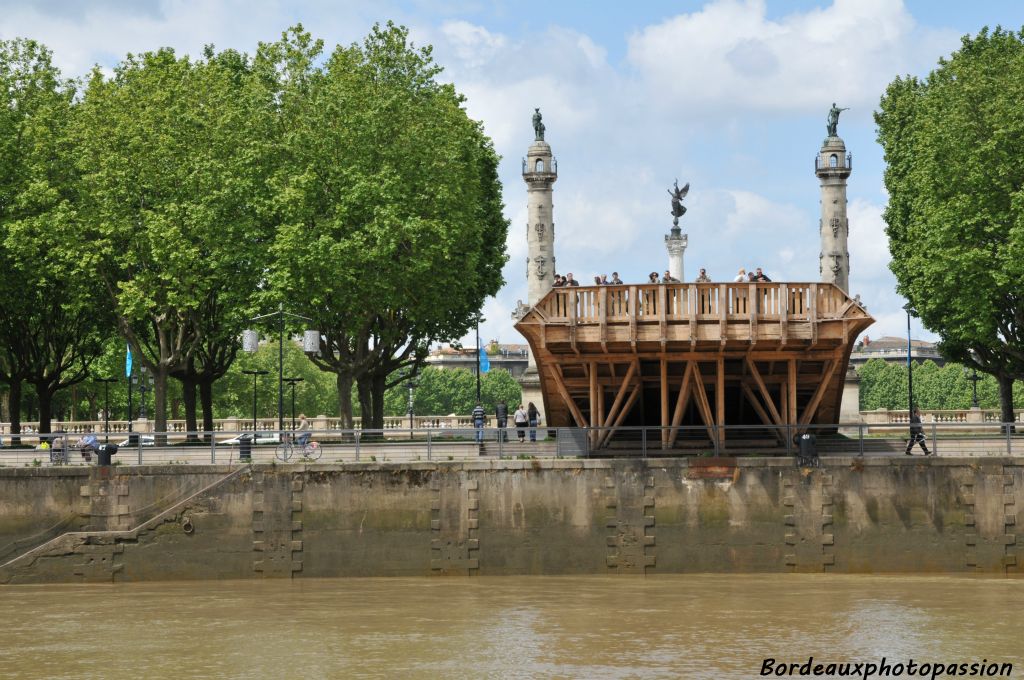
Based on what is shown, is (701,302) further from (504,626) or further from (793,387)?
(504,626)

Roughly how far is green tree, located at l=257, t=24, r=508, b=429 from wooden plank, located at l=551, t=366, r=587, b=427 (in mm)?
10913

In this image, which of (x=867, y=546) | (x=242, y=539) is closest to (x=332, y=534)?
(x=242, y=539)

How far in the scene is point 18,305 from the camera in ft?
189

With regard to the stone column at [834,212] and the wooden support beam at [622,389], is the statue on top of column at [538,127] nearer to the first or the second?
the stone column at [834,212]

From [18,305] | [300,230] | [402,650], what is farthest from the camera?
[18,305]

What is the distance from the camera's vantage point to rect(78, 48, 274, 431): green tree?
54438 millimetres

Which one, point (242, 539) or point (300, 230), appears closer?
point (242, 539)

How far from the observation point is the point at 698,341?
1609 inches

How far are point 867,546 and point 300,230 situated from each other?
22.0 meters

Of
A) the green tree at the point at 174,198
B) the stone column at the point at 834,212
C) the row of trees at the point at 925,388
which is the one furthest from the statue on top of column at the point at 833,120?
the row of trees at the point at 925,388

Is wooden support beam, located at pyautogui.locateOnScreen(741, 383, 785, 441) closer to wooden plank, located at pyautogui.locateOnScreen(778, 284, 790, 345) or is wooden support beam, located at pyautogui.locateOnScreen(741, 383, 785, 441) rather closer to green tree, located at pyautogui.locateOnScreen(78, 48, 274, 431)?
wooden plank, located at pyautogui.locateOnScreen(778, 284, 790, 345)

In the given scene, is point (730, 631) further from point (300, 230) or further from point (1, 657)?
point (300, 230)

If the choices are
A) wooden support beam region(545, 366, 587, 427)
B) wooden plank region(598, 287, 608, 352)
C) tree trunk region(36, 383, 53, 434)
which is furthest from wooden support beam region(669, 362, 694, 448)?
tree trunk region(36, 383, 53, 434)

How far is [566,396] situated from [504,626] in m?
11.7
